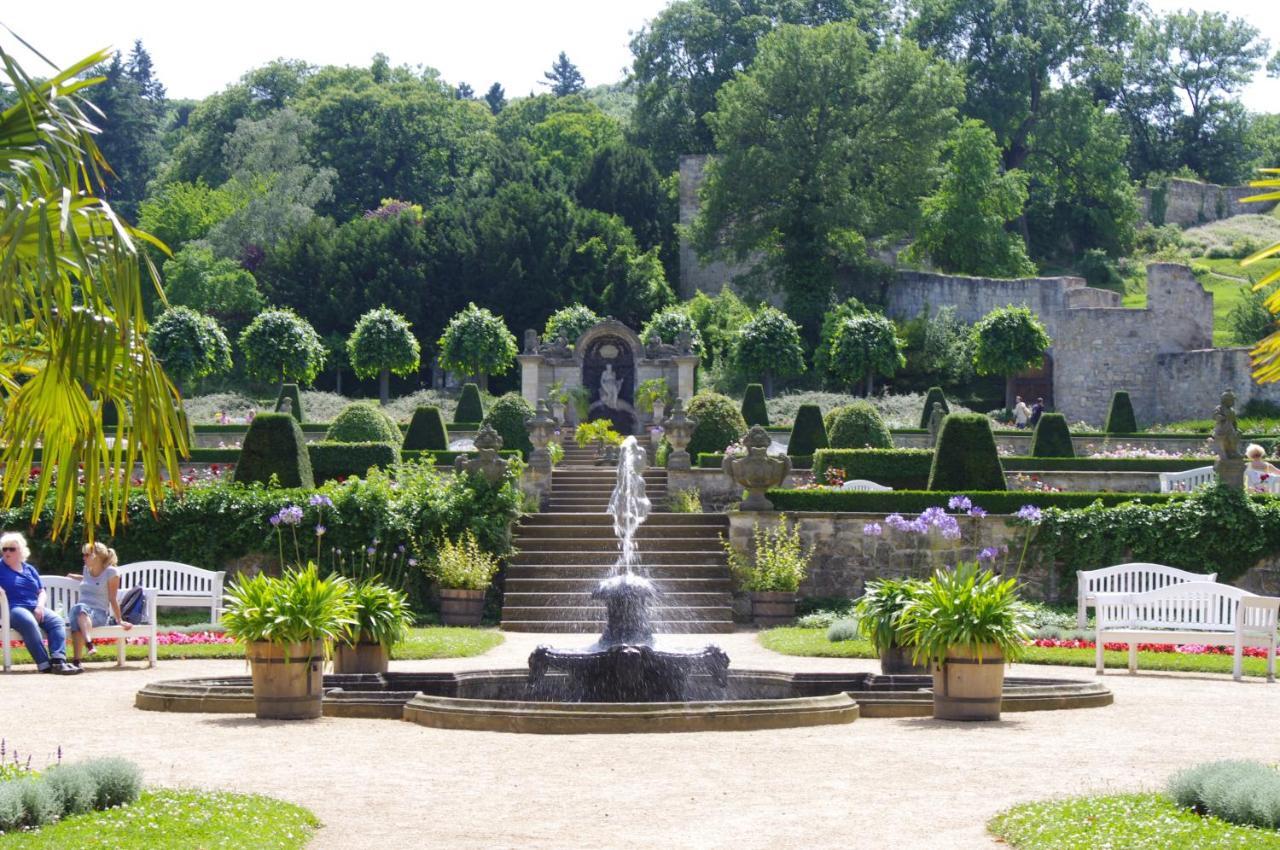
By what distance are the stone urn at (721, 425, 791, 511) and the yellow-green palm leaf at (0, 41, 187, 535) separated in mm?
13843

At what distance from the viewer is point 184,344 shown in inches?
1549

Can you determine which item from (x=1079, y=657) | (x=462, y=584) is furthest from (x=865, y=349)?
(x=1079, y=657)

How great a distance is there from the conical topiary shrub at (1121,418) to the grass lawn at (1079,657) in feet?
69.6

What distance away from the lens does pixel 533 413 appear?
104ft

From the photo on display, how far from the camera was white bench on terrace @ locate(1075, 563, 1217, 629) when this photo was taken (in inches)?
643

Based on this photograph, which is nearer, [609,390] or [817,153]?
[609,390]

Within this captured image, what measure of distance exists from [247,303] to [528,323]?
8.61 m

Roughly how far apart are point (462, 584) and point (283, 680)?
8747 millimetres

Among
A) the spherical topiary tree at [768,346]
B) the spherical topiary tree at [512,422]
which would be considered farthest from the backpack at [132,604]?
the spherical topiary tree at [768,346]

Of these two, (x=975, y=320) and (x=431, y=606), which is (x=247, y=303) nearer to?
(x=975, y=320)

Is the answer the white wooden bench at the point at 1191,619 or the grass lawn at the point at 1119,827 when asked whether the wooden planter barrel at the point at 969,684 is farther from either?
the white wooden bench at the point at 1191,619

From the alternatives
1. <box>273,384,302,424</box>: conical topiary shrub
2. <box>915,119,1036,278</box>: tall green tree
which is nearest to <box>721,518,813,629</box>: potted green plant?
<box>273,384,302,424</box>: conical topiary shrub

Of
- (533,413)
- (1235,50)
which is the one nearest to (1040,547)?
(533,413)

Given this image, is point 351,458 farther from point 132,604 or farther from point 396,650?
point 396,650
